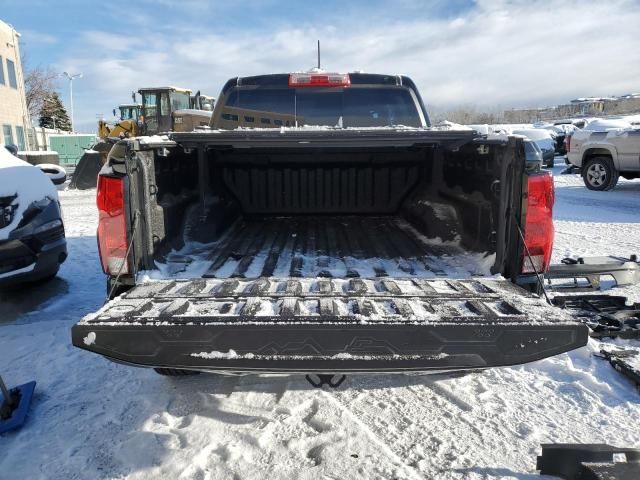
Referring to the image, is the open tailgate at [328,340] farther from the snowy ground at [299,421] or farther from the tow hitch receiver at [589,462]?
the snowy ground at [299,421]

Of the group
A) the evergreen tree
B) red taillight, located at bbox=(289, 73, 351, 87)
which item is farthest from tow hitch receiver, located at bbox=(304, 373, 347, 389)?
the evergreen tree

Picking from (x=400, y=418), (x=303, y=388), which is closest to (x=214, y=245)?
(x=303, y=388)

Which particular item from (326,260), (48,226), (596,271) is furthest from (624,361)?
(48,226)

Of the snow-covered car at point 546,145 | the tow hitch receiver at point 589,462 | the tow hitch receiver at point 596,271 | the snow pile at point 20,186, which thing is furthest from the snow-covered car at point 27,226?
the snow-covered car at point 546,145

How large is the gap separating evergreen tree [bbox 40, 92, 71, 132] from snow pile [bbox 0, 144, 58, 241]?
64.7 meters

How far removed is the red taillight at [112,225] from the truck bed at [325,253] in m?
0.40

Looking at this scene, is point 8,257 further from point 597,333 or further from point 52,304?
point 597,333

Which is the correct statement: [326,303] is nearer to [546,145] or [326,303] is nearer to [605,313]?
[605,313]

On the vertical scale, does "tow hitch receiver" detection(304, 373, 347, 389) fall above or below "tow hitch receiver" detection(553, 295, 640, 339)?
above

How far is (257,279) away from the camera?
2977 mm

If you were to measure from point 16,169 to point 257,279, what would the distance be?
362 cm

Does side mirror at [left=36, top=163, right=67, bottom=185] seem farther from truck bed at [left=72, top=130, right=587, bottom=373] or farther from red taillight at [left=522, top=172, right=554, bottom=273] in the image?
red taillight at [left=522, top=172, right=554, bottom=273]

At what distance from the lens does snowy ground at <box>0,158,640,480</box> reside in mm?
2461

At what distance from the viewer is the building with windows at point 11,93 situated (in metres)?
30.7
